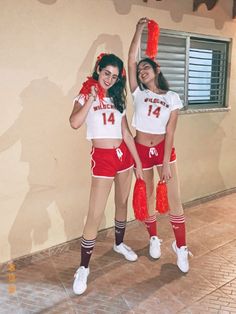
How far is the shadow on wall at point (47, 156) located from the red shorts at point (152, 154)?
578 mm

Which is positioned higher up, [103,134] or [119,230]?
[103,134]

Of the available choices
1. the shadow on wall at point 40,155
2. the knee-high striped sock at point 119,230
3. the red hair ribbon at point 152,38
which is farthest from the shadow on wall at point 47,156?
the red hair ribbon at point 152,38

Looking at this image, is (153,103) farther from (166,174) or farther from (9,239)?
(9,239)

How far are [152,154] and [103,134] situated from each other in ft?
1.45

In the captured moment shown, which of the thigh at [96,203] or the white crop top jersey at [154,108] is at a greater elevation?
the white crop top jersey at [154,108]

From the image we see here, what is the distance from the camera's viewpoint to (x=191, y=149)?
12.4ft

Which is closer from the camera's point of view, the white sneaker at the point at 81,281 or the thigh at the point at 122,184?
the white sneaker at the point at 81,281

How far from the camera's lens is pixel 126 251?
9.03 feet

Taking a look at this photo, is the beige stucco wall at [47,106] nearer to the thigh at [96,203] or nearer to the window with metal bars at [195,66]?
the window with metal bars at [195,66]

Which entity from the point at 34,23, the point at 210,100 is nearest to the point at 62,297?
the point at 34,23

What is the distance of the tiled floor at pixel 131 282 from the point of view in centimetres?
215

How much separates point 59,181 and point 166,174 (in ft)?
2.89

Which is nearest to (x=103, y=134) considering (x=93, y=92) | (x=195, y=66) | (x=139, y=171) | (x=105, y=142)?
(x=105, y=142)

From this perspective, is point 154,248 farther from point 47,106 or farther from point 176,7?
point 176,7
